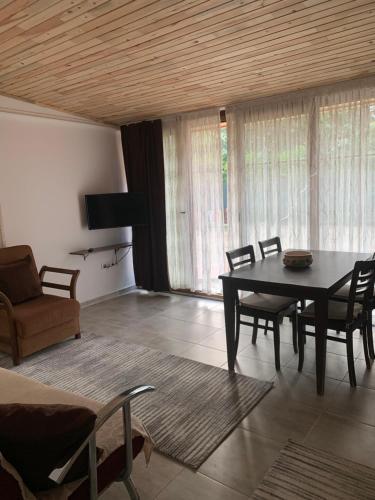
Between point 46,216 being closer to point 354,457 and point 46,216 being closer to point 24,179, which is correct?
point 24,179

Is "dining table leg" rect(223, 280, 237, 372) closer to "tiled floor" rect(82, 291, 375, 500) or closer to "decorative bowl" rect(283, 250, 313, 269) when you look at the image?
"tiled floor" rect(82, 291, 375, 500)

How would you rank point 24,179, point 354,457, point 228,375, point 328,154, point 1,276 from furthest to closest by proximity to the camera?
point 24,179 < point 328,154 < point 1,276 < point 228,375 < point 354,457

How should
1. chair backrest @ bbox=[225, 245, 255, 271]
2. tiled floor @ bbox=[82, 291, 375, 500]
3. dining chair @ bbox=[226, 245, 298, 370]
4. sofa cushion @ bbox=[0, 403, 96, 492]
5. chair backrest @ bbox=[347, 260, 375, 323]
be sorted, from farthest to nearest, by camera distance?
1. chair backrest @ bbox=[225, 245, 255, 271]
2. dining chair @ bbox=[226, 245, 298, 370]
3. chair backrest @ bbox=[347, 260, 375, 323]
4. tiled floor @ bbox=[82, 291, 375, 500]
5. sofa cushion @ bbox=[0, 403, 96, 492]

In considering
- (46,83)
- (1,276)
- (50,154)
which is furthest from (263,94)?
(1,276)

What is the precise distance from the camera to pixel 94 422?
3.96 feet

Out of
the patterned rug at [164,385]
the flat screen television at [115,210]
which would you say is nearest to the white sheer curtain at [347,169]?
the patterned rug at [164,385]

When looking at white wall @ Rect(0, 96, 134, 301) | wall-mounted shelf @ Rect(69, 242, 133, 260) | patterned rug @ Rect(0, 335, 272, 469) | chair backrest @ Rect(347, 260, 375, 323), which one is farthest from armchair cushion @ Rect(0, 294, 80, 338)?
chair backrest @ Rect(347, 260, 375, 323)

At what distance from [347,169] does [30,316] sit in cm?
335

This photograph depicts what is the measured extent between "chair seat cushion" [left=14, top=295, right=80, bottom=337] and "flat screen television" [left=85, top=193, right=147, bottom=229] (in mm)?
1378

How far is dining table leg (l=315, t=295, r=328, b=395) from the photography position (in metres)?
2.48

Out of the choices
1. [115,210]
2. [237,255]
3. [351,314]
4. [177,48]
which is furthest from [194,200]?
[351,314]

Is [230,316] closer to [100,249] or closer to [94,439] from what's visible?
Result: [94,439]

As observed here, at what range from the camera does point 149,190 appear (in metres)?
5.23

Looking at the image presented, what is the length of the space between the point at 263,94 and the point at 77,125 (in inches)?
92.7
